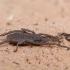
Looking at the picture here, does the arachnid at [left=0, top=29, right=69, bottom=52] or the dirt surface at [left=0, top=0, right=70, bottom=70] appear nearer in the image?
the dirt surface at [left=0, top=0, right=70, bottom=70]

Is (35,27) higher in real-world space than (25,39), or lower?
higher

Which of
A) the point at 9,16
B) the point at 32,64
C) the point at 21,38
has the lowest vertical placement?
the point at 32,64

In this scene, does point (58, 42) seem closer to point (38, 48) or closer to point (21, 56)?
point (38, 48)

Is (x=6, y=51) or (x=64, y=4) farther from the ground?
(x=64, y=4)

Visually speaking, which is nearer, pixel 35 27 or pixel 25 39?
pixel 25 39

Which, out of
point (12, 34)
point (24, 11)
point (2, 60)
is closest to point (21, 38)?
point (12, 34)

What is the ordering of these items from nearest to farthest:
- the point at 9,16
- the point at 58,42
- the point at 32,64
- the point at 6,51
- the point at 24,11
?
the point at 32,64, the point at 6,51, the point at 58,42, the point at 9,16, the point at 24,11

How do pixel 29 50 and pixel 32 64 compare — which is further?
pixel 29 50

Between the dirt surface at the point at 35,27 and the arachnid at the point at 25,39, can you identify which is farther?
the arachnid at the point at 25,39
